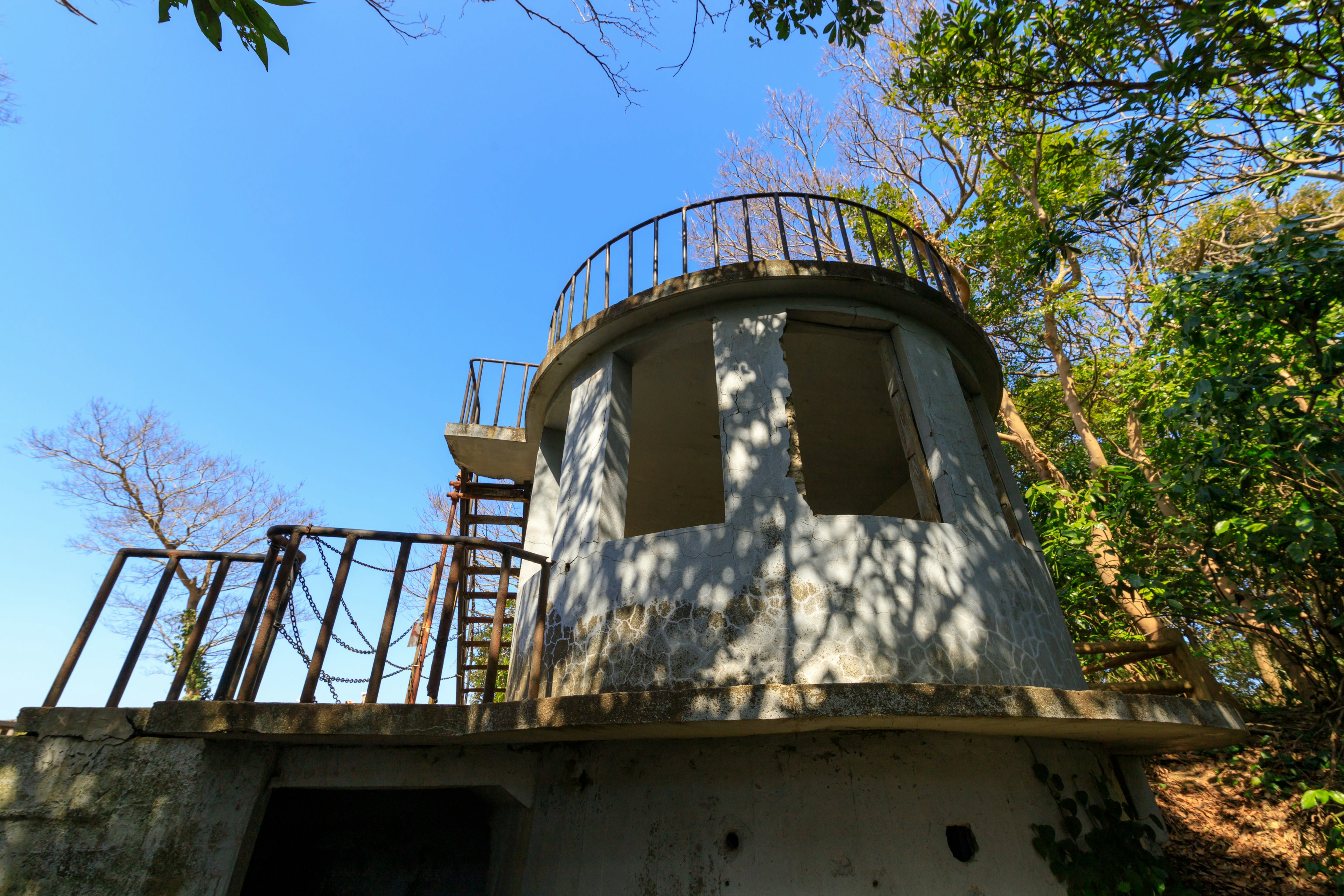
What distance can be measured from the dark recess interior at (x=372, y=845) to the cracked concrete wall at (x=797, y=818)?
1709mm

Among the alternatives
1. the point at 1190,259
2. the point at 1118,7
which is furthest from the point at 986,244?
the point at 1118,7

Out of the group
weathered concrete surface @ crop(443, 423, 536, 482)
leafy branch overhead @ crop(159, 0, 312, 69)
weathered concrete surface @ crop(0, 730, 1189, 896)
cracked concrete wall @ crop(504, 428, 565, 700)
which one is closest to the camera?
leafy branch overhead @ crop(159, 0, 312, 69)

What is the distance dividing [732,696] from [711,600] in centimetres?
100

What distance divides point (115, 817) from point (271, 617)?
1209mm

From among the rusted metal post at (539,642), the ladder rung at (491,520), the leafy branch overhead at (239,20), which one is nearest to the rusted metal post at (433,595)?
the ladder rung at (491,520)

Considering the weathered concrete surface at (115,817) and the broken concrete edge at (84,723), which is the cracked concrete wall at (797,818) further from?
the broken concrete edge at (84,723)

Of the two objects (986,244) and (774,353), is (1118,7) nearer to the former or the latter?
(774,353)

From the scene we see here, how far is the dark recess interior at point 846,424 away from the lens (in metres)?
6.99

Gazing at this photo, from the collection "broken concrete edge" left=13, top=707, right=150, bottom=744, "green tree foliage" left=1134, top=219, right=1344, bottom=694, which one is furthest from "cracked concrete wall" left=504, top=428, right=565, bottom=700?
"green tree foliage" left=1134, top=219, right=1344, bottom=694

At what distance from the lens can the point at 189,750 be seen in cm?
369

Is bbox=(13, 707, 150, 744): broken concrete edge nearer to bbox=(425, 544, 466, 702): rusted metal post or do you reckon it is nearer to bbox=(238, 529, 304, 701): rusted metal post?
bbox=(238, 529, 304, 701): rusted metal post

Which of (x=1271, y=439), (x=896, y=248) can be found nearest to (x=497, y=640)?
(x=896, y=248)

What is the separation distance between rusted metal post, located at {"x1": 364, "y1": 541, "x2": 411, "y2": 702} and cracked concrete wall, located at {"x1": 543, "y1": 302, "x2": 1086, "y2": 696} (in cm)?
131

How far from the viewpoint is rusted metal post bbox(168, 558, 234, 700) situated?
13.7 feet
